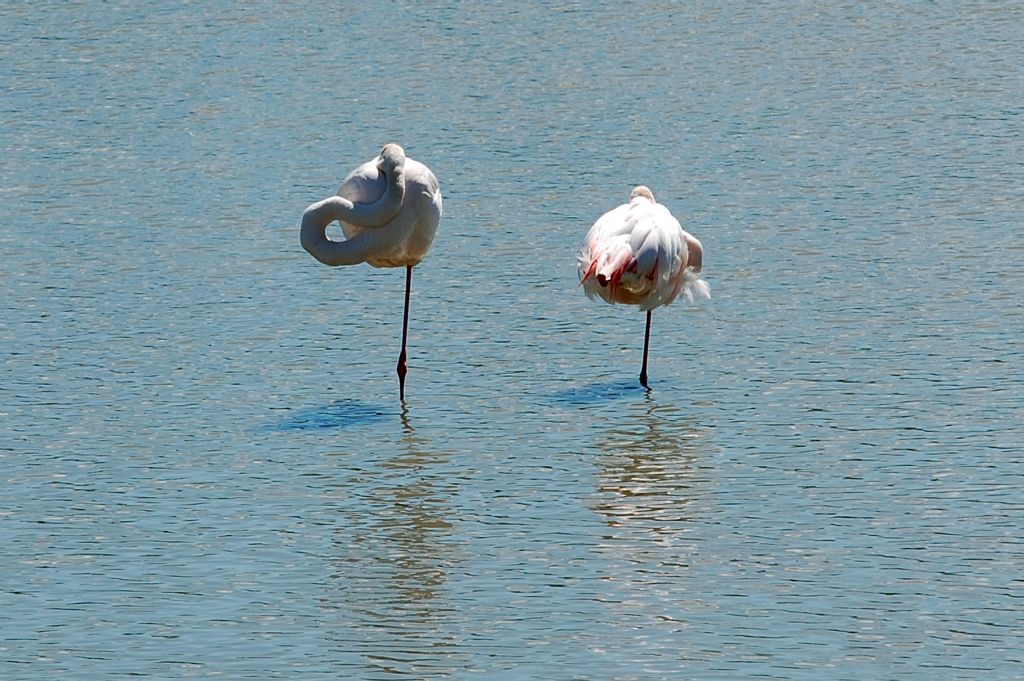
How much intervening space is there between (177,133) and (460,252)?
15.4ft

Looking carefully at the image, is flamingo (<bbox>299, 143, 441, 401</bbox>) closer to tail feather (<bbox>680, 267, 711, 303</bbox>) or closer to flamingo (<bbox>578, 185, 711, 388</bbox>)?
flamingo (<bbox>578, 185, 711, 388</bbox>)

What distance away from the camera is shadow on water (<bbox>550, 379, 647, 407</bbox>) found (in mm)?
9953

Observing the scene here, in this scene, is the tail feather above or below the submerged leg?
above

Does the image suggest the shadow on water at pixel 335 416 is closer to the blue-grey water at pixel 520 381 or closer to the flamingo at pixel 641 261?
the blue-grey water at pixel 520 381

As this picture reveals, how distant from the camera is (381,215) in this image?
10406mm

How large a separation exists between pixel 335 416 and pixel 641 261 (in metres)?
1.79

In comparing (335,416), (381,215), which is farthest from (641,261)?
(335,416)

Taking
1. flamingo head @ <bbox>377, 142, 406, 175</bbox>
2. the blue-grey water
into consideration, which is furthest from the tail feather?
flamingo head @ <bbox>377, 142, 406, 175</bbox>

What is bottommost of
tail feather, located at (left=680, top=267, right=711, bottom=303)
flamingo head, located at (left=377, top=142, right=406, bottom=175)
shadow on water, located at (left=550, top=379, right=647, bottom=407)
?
shadow on water, located at (left=550, top=379, right=647, bottom=407)

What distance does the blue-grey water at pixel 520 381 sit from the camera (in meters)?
7.03

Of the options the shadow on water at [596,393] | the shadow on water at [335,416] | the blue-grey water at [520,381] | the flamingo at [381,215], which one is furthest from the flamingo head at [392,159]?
the shadow on water at [596,393]

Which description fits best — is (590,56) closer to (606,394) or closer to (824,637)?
(606,394)

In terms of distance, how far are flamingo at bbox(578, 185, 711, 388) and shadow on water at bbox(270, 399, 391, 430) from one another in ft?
4.33

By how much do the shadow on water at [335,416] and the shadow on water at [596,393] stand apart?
0.87m
